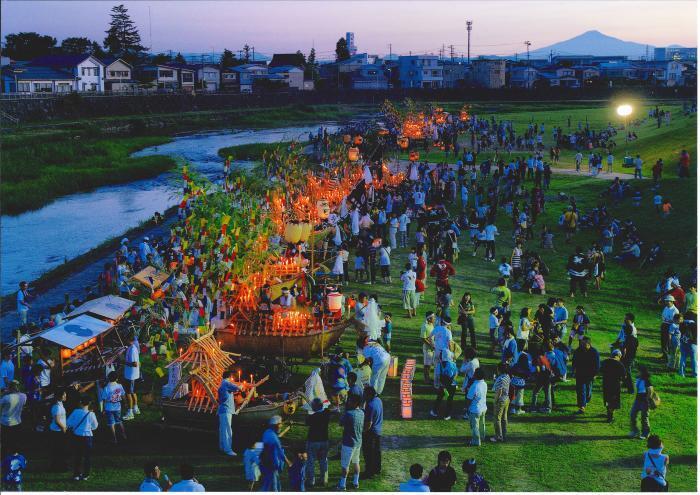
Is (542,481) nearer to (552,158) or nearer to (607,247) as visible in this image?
(607,247)

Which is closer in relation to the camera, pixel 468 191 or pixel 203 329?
pixel 203 329

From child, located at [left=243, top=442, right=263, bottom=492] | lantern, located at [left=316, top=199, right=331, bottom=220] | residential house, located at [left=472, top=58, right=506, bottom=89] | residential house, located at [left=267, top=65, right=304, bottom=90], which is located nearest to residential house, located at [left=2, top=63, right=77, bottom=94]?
residential house, located at [left=267, top=65, right=304, bottom=90]

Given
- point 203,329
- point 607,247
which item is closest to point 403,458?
point 203,329

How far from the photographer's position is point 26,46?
303 ft

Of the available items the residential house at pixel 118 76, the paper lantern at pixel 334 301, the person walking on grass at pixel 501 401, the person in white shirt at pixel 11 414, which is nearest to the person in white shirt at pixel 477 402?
the person walking on grass at pixel 501 401

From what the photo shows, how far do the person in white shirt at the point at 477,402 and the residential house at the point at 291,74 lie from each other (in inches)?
3770

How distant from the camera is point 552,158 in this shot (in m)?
37.7

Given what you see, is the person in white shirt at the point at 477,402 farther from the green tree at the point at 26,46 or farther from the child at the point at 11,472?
the green tree at the point at 26,46

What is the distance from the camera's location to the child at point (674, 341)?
13375 millimetres

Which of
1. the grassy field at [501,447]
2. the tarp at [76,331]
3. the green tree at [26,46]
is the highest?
the green tree at [26,46]

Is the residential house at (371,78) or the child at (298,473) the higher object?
the residential house at (371,78)

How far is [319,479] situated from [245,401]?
162 cm

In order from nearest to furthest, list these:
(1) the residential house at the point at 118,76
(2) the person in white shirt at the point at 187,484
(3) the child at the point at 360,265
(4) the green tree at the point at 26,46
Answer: (2) the person in white shirt at the point at 187,484, (3) the child at the point at 360,265, (1) the residential house at the point at 118,76, (4) the green tree at the point at 26,46

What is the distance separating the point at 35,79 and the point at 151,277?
6389 centimetres
